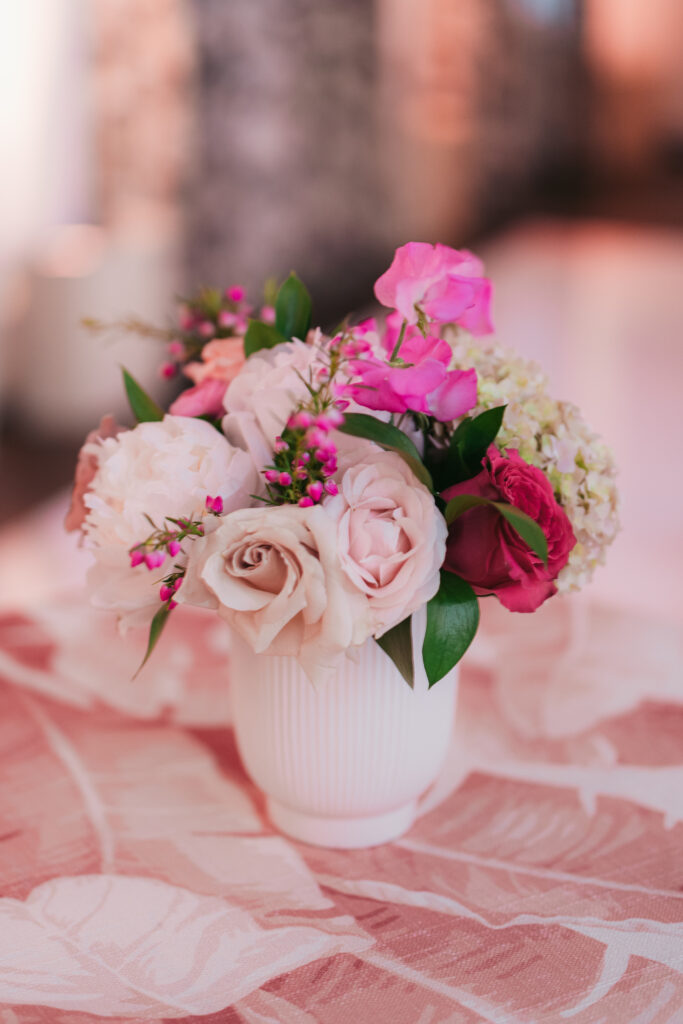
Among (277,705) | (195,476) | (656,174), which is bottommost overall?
(656,174)

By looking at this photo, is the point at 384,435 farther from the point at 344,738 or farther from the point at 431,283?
the point at 344,738

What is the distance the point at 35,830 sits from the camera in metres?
0.85

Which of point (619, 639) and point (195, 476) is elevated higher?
point (195, 476)

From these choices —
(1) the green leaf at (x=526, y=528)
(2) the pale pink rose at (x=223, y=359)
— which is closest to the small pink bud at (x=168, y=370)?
(2) the pale pink rose at (x=223, y=359)

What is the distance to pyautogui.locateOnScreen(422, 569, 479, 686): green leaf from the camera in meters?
0.70

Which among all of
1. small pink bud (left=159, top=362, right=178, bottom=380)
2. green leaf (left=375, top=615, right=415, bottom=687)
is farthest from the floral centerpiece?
small pink bud (left=159, top=362, right=178, bottom=380)

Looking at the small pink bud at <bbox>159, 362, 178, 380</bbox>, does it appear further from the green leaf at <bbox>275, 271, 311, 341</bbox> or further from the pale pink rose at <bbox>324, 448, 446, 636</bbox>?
the pale pink rose at <bbox>324, 448, 446, 636</bbox>

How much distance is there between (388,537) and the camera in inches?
25.6

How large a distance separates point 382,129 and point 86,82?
193 centimetres

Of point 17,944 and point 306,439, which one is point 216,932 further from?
point 306,439

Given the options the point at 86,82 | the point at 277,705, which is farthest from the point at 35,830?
the point at 86,82

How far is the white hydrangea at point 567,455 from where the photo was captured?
72 cm

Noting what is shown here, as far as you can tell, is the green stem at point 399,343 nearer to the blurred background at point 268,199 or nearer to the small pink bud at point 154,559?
the small pink bud at point 154,559

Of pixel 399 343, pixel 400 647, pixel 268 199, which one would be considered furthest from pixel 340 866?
pixel 268 199
